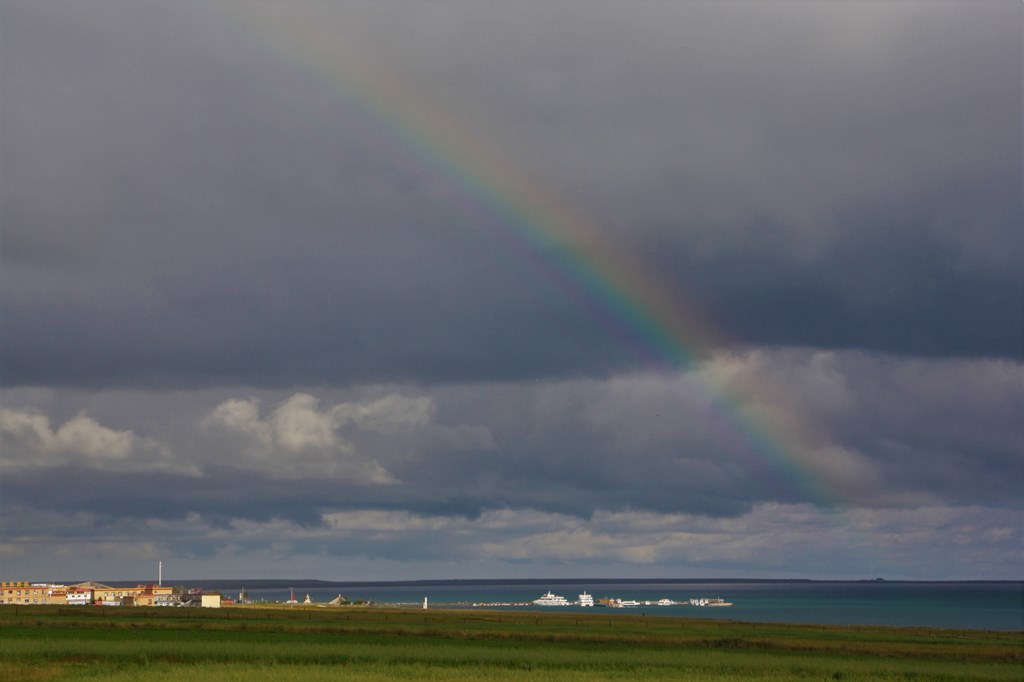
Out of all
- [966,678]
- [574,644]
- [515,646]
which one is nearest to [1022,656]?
[966,678]

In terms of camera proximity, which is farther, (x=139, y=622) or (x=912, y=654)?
(x=139, y=622)

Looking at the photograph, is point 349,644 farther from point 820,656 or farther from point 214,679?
point 820,656

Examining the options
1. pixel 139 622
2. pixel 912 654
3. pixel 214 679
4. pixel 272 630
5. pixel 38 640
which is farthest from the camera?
pixel 139 622

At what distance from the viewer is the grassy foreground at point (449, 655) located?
55875 mm

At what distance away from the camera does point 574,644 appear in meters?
82.6

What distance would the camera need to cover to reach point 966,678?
202 feet

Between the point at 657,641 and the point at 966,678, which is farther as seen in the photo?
the point at 657,641

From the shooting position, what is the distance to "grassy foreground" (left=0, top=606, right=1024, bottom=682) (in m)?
55.9

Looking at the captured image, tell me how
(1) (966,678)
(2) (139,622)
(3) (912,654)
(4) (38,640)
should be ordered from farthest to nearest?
(2) (139,622), (3) (912,654), (4) (38,640), (1) (966,678)

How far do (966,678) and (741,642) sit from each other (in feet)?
99.4

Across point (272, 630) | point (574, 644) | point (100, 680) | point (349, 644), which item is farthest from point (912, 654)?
point (100, 680)

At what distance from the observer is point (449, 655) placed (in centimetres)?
6738

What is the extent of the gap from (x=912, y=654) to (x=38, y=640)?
6742 centimetres

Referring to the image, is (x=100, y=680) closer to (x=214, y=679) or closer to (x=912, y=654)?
(x=214, y=679)
